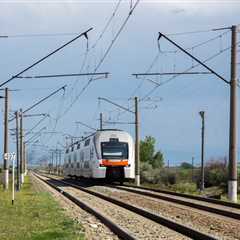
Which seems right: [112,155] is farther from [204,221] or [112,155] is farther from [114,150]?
[204,221]

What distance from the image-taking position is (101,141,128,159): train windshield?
46.8m

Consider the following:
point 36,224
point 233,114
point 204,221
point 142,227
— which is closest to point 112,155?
point 233,114

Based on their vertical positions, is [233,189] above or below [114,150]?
below

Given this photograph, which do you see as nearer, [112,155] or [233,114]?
[233,114]

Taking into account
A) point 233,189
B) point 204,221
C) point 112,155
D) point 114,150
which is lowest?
point 204,221

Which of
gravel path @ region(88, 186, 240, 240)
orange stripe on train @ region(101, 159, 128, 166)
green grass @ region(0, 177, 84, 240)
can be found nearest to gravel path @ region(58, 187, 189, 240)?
gravel path @ region(88, 186, 240, 240)

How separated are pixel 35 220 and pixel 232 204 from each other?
990 centimetres

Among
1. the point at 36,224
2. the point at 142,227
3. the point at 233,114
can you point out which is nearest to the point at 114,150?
the point at 233,114

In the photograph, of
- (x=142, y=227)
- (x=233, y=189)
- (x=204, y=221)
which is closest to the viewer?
(x=142, y=227)

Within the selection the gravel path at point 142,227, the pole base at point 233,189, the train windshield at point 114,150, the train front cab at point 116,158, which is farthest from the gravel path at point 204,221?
the train windshield at point 114,150

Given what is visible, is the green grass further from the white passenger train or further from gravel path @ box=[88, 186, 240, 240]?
the white passenger train

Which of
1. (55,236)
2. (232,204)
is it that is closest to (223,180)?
(232,204)

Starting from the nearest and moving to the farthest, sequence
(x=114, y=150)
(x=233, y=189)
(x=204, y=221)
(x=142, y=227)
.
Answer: (x=142, y=227)
(x=204, y=221)
(x=233, y=189)
(x=114, y=150)

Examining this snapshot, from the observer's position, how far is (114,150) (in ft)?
154
